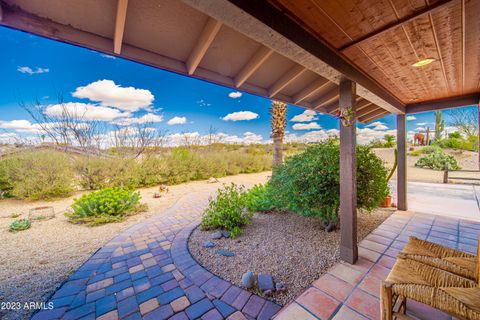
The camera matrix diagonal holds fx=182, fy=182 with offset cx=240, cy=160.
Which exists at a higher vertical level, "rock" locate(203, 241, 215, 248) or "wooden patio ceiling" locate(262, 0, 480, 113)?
"wooden patio ceiling" locate(262, 0, 480, 113)

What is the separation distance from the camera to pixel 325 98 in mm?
3328

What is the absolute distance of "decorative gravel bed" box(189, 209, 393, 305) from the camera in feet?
6.24

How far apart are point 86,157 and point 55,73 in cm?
292

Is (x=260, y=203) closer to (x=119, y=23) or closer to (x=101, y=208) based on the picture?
(x=101, y=208)

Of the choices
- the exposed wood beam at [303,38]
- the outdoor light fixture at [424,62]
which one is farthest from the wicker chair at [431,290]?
the outdoor light fixture at [424,62]

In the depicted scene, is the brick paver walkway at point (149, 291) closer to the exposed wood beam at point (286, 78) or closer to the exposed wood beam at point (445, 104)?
the exposed wood beam at point (286, 78)

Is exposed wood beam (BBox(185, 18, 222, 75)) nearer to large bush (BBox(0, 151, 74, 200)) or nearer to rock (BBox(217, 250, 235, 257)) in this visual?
rock (BBox(217, 250, 235, 257))

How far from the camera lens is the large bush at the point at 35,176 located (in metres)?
4.98

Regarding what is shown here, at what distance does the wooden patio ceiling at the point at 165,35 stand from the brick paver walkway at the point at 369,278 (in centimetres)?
210

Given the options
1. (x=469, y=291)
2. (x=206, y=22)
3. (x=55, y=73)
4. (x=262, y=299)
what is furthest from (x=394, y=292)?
(x=55, y=73)

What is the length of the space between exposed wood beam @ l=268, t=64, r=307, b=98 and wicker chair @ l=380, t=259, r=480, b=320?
2179mm

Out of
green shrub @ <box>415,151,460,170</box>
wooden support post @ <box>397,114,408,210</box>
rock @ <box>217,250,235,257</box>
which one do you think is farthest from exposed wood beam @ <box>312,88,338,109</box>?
green shrub @ <box>415,151,460,170</box>

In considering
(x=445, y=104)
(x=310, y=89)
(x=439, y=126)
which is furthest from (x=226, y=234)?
(x=439, y=126)

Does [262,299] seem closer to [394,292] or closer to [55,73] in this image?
[394,292]
